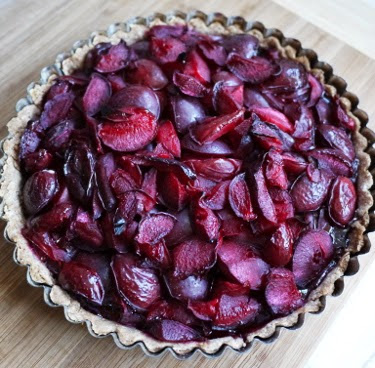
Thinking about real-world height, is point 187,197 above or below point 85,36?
below

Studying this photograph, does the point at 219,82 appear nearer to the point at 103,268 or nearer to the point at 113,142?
the point at 113,142

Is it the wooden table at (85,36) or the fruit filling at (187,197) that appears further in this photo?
the wooden table at (85,36)

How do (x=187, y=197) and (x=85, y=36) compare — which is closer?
(x=187, y=197)

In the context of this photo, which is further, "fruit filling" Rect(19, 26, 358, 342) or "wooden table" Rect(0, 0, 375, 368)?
"wooden table" Rect(0, 0, 375, 368)
